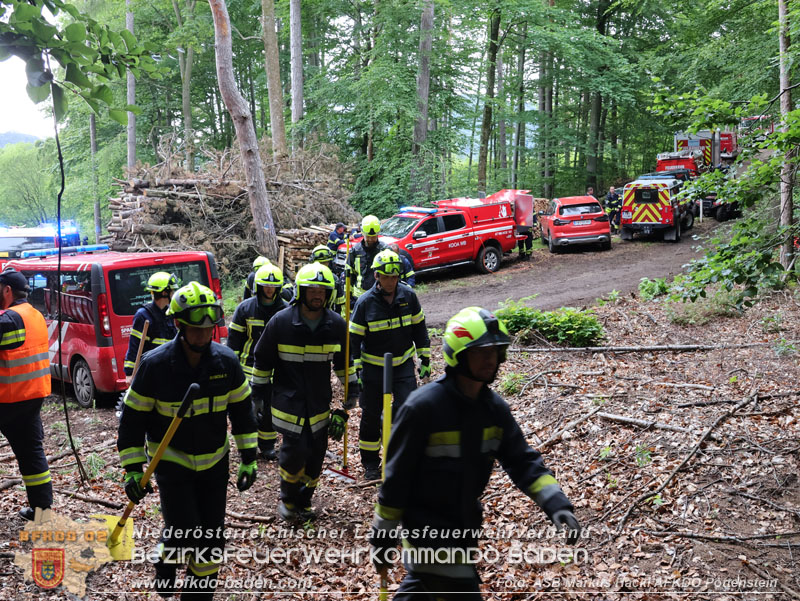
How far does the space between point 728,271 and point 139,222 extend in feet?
47.3

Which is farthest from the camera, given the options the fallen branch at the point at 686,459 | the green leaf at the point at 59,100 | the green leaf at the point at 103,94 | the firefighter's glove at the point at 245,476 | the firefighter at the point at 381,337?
the firefighter at the point at 381,337

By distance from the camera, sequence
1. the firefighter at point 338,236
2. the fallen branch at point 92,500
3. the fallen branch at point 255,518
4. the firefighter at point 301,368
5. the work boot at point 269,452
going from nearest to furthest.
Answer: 1. the firefighter at point 301,368
2. the fallen branch at point 255,518
3. the fallen branch at point 92,500
4. the work boot at point 269,452
5. the firefighter at point 338,236

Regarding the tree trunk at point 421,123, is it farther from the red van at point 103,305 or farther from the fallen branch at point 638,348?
the red van at point 103,305

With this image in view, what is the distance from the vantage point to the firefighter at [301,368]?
5379mm

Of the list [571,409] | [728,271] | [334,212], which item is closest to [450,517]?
[728,271]

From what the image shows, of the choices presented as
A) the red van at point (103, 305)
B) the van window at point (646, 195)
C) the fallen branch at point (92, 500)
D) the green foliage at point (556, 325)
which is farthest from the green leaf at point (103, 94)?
the van window at point (646, 195)

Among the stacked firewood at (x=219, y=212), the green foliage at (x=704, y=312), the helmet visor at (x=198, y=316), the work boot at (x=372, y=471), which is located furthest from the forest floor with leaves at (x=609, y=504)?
the stacked firewood at (x=219, y=212)

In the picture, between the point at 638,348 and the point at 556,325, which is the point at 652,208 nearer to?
the point at 556,325

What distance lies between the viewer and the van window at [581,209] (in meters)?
21.3

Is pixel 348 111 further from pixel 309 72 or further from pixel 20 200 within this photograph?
pixel 20 200

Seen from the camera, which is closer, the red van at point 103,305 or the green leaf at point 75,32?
the green leaf at point 75,32

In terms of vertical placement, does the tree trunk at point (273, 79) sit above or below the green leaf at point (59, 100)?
above

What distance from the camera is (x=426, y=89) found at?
22656mm

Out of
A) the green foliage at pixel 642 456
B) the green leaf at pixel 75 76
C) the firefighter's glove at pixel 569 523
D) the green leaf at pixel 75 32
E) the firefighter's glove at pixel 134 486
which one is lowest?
the green foliage at pixel 642 456
